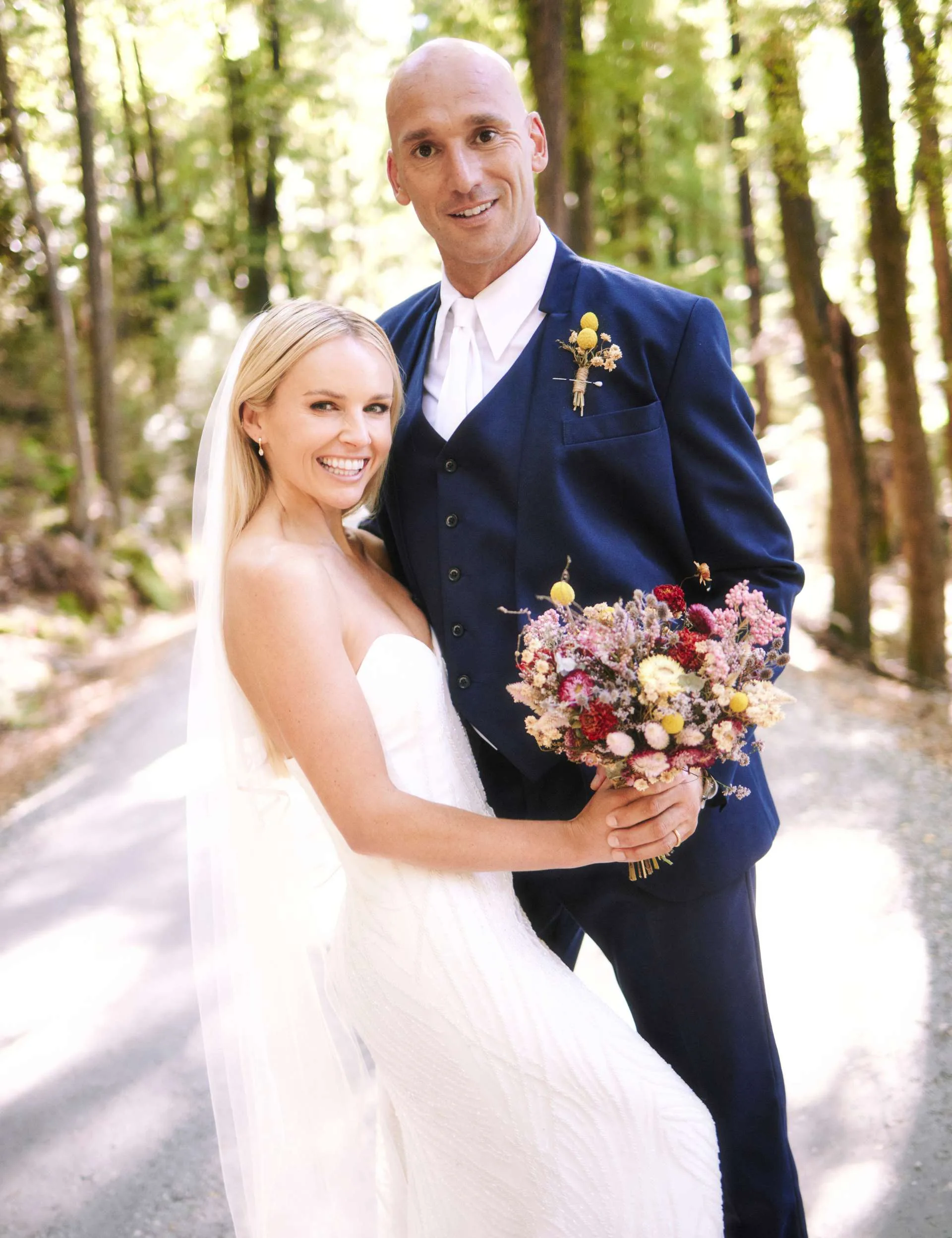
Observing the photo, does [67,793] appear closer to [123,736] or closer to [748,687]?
[123,736]

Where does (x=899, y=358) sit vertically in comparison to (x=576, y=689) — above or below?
above

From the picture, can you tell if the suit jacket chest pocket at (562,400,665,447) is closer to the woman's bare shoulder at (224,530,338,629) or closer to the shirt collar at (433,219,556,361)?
the shirt collar at (433,219,556,361)

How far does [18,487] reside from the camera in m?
14.2

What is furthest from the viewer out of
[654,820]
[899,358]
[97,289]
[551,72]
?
[97,289]

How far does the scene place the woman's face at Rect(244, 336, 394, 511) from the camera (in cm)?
228

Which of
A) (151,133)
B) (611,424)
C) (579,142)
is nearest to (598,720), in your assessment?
(611,424)

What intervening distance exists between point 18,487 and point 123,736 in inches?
294

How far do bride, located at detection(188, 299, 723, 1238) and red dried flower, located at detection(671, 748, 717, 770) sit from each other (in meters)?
0.21

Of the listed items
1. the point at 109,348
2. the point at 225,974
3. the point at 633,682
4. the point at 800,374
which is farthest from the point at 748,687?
the point at 800,374

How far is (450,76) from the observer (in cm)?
227

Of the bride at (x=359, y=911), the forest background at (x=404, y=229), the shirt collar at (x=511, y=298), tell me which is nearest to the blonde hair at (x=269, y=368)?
the bride at (x=359, y=911)

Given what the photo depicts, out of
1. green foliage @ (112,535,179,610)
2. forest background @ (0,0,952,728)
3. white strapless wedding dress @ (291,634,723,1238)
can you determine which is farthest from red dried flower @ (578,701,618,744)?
green foliage @ (112,535,179,610)

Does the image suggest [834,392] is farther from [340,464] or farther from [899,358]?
[340,464]

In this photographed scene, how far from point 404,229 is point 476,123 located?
20.2m
